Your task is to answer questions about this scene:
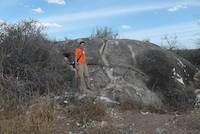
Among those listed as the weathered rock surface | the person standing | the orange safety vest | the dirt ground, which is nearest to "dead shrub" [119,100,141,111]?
the weathered rock surface

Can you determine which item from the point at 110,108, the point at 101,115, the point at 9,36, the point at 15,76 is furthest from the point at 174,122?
the point at 9,36

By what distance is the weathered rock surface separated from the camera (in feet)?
48.4

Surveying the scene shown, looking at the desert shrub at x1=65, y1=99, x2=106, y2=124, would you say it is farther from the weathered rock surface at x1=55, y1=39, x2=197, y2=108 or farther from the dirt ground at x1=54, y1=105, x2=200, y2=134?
the weathered rock surface at x1=55, y1=39, x2=197, y2=108

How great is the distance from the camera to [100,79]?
1520 centimetres

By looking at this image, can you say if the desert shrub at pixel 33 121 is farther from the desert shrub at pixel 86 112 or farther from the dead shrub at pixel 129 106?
the dead shrub at pixel 129 106

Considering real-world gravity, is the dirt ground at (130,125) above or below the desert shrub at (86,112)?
below

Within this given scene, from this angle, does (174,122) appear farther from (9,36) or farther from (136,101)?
(9,36)

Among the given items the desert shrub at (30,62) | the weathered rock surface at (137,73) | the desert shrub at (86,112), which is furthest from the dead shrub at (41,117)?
the weathered rock surface at (137,73)

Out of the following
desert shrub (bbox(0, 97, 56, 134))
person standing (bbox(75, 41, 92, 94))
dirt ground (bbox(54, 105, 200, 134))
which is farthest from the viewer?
person standing (bbox(75, 41, 92, 94))

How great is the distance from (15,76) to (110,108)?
2657mm

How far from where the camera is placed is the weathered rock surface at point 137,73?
14742 mm

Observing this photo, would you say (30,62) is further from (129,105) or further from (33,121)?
(33,121)

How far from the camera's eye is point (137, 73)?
51.3 ft

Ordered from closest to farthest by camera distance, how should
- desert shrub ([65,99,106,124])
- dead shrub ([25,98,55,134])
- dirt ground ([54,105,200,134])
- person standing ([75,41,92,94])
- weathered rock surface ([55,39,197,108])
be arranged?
dead shrub ([25,98,55,134]), dirt ground ([54,105,200,134]), desert shrub ([65,99,106,124]), person standing ([75,41,92,94]), weathered rock surface ([55,39,197,108])
